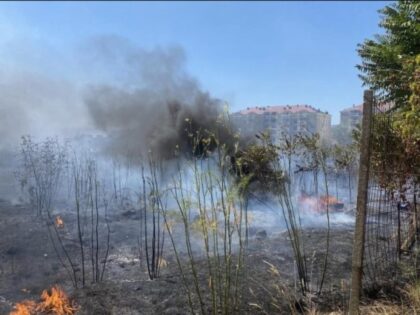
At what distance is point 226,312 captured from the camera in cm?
353

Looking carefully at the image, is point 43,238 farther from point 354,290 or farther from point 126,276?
point 354,290

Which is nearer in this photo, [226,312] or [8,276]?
[226,312]

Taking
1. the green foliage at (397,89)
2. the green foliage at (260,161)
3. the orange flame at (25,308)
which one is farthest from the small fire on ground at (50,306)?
the green foliage at (397,89)

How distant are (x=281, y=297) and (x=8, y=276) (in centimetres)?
436

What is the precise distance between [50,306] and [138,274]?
183 cm

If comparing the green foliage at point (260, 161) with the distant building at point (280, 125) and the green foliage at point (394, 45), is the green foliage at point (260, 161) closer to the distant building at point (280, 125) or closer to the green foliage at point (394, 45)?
the distant building at point (280, 125)

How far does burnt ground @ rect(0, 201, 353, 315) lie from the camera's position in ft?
16.8

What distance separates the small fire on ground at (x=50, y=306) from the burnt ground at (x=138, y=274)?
0.14 m

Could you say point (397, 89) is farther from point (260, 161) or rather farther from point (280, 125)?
point (260, 161)

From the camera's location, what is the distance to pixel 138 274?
6.80m

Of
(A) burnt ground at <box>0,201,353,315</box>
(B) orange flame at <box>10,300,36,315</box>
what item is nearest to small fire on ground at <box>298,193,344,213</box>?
(A) burnt ground at <box>0,201,353,315</box>

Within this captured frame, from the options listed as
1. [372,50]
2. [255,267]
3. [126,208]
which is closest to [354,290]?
[255,267]

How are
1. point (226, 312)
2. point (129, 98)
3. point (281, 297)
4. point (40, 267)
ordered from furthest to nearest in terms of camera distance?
1. point (129, 98)
2. point (40, 267)
3. point (281, 297)
4. point (226, 312)

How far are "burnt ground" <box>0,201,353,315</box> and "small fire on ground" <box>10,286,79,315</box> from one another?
0.14 meters
